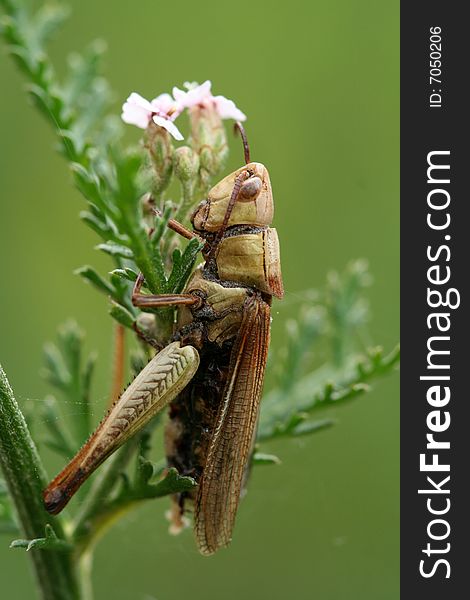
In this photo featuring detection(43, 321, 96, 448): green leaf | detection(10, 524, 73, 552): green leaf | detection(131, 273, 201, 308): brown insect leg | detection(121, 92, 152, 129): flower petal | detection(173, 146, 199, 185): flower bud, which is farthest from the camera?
detection(43, 321, 96, 448): green leaf

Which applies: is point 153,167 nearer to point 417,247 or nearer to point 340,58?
point 417,247

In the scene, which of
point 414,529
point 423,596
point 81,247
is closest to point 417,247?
point 414,529

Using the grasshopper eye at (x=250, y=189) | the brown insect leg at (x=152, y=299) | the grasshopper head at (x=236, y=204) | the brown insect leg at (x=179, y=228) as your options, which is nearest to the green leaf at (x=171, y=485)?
the brown insect leg at (x=152, y=299)

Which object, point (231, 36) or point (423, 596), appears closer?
Answer: point (423, 596)

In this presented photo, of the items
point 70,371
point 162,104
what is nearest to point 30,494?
point 70,371

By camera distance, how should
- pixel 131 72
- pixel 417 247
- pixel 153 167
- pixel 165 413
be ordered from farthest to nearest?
pixel 131 72 → pixel 417 247 → pixel 165 413 → pixel 153 167

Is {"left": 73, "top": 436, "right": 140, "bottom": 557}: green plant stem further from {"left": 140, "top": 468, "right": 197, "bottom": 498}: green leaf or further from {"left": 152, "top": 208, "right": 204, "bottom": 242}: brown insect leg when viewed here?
{"left": 152, "top": 208, "right": 204, "bottom": 242}: brown insect leg

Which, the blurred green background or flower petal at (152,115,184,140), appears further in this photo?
the blurred green background

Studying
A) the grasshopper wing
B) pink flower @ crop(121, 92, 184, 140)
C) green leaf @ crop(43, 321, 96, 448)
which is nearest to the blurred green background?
green leaf @ crop(43, 321, 96, 448)
